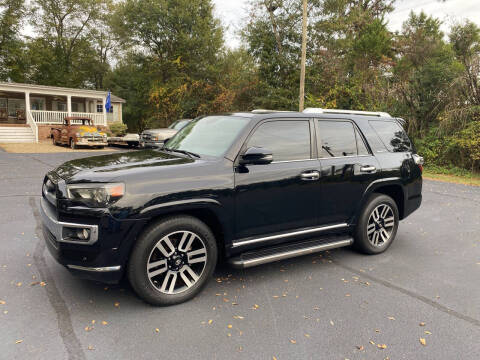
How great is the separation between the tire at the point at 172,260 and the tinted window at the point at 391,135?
300cm

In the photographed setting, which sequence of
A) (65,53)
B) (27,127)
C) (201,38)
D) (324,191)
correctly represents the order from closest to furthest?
(324,191), (27,127), (201,38), (65,53)

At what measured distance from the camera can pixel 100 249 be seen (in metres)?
2.96

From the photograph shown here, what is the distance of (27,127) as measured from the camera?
25.1 metres

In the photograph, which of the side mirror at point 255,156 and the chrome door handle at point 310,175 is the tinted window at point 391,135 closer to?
the chrome door handle at point 310,175

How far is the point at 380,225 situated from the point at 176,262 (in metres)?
3.01

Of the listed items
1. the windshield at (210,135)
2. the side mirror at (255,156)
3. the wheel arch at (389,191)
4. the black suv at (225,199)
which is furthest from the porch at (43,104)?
the wheel arch at (389,191)

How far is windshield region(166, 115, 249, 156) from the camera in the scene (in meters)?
3.85

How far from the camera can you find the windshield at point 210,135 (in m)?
3.85

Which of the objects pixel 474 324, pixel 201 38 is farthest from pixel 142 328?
pixel 201 38

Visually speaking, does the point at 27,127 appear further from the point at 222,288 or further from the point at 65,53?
the point at 222,288

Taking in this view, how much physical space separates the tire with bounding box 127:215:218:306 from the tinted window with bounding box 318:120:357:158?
1.85 metres

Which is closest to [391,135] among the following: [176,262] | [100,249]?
[176,262]

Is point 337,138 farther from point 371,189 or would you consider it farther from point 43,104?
point 43,104

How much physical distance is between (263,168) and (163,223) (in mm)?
1217
